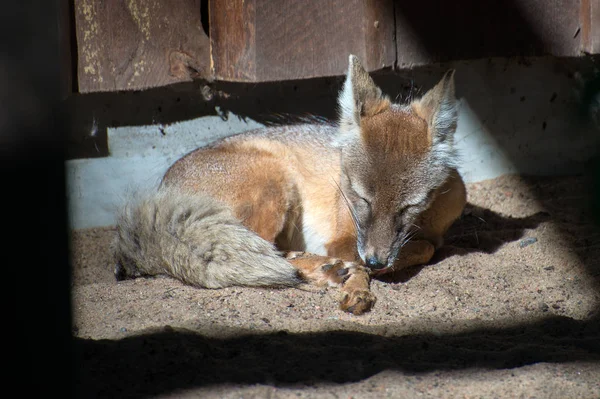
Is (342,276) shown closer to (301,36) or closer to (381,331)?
(381,331)

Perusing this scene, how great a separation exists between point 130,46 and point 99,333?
2.24 m

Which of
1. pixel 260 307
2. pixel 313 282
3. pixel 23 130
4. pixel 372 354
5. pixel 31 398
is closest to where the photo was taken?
pixel 23 130

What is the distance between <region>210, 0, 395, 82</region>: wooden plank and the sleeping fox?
0.48 meters

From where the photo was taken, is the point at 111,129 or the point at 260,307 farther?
the point at 111,129

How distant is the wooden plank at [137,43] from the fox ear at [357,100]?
1159mm

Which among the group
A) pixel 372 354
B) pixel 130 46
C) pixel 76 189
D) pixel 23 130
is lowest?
pixel 372 354

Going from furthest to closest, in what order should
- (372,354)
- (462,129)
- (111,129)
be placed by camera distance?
(462,129), (111,129), (372,354)

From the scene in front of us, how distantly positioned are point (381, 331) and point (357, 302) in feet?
1.21

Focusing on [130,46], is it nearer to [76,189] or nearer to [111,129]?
[111,129]

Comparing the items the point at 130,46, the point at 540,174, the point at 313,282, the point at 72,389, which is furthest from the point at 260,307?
the point at 540,174

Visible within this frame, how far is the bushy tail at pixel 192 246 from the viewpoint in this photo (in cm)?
388

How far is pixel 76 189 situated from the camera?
511 cm

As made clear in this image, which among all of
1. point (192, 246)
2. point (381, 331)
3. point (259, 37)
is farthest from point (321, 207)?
point (381, 331)

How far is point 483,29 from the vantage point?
4906 mm
